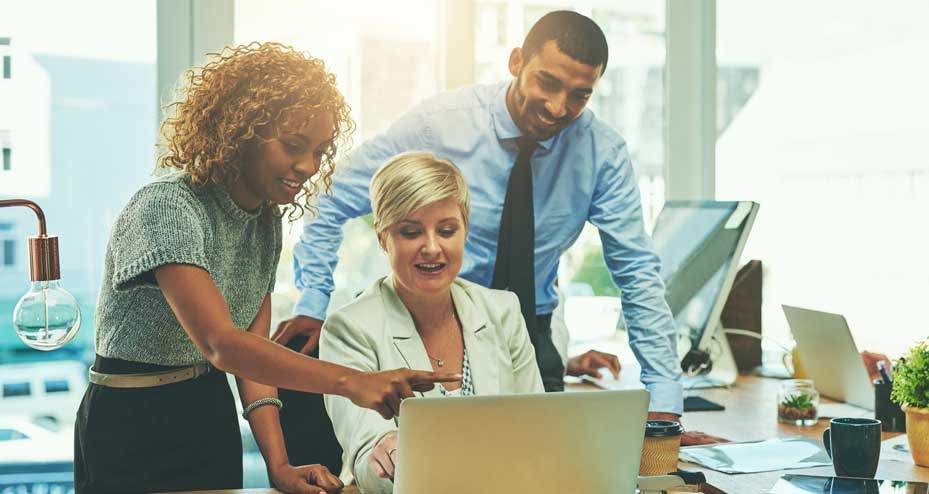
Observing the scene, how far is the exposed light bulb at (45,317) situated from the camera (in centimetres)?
138

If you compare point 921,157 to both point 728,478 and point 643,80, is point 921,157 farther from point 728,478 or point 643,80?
point 728,478

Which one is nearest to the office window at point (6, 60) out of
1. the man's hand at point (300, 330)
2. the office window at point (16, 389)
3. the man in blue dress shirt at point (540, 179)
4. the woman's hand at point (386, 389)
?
the office window at point (16, 389)

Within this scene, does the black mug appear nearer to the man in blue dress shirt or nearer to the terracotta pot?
the terracotta pot

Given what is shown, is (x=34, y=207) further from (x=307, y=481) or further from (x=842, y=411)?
(x=842, y=411)

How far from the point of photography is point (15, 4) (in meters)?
2.79

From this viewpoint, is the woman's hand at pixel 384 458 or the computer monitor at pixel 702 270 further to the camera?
the computer monitor at pixel 702 270

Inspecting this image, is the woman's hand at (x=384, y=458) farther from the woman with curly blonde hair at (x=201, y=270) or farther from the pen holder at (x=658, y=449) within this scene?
the pen holder at (x=658, y=449)

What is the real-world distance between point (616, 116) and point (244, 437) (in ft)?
5.54

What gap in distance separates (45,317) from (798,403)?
169 centimetres

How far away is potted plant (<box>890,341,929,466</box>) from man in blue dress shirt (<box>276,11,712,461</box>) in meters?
0.64

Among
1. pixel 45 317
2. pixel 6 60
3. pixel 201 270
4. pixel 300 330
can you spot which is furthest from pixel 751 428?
pixel 6 60

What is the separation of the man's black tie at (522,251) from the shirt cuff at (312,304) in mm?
456

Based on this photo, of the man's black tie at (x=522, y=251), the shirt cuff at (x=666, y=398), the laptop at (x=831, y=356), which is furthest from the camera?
the man's black tie at (x=522, y=251)

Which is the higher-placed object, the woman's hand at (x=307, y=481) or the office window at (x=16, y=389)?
the woman's hand at (x=307, y=481)
